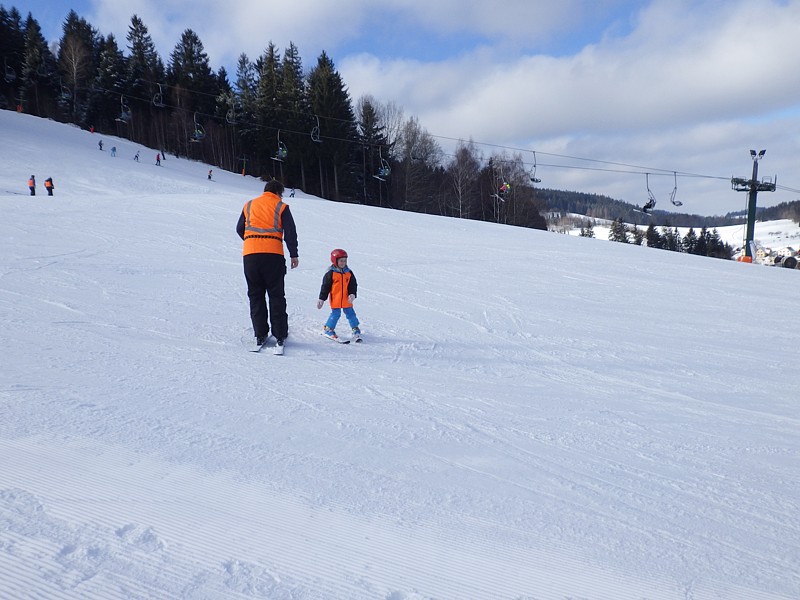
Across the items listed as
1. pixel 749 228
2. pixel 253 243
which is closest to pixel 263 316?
pixel 253 243

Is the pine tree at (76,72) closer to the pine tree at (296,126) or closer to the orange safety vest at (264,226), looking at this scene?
the pine tree at (296,126)

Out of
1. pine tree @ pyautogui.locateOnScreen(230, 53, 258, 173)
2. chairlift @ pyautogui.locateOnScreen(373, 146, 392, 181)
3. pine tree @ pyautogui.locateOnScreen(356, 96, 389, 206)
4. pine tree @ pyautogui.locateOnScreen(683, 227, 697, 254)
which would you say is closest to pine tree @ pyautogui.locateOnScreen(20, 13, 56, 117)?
pine tree @ pyautogui.locateOnScreen(230, 53, 258, 173)

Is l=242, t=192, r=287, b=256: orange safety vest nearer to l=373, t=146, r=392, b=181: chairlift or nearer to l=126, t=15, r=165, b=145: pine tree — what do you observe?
l=373, t=146, r=392, b=181: chairlift

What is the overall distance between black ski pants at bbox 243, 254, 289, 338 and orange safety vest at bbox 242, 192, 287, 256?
0.09 m

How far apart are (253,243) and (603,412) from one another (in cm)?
404

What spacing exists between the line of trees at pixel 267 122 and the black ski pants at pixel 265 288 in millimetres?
47440

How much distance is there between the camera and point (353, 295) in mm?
6574

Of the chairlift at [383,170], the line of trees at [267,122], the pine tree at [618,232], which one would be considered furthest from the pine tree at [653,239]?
the chairlift at [383,170]

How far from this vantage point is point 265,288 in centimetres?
593

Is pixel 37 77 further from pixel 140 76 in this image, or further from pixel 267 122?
pixel 267 122

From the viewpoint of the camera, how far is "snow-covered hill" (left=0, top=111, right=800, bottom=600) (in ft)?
7.26

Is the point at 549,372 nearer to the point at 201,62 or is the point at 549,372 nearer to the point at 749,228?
the point at 749,228

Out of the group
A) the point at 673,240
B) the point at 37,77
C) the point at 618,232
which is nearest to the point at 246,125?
the point at 37,77

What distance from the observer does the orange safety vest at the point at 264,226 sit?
5.77 m
